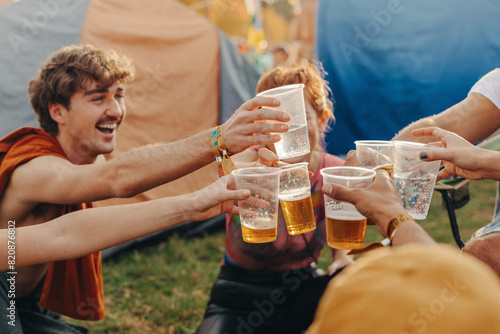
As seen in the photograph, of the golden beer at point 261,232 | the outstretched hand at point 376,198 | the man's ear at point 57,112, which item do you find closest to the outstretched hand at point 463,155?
the outstretched hand at point 376,198

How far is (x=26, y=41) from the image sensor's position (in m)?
3.76

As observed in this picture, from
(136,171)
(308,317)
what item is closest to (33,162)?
(136,171)

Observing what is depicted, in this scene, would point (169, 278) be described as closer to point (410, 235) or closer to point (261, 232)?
point (261, 232)

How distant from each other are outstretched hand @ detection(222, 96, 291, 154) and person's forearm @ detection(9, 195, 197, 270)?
330 mm

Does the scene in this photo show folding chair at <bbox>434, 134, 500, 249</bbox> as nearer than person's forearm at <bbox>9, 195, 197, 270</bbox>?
No

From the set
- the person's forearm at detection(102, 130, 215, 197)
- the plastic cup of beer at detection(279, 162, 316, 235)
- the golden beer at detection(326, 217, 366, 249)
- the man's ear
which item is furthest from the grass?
the golden beer at detection(326, 217, 366, 249)

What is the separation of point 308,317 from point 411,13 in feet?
13.2

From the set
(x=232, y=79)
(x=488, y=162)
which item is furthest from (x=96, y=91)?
(x=232, y=79)

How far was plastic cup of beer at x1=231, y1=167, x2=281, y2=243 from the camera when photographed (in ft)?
5.08

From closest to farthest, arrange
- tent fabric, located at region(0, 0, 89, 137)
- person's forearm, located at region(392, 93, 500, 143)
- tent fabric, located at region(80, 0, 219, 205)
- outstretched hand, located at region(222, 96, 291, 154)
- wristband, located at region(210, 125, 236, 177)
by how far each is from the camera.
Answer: outstretched hand, located at region(222, 96, 291, 154) → wristband, located at region(210, 125, 236, 177) → person's forearm, located at region(392, 93, 500, 143) → tent fabric, located at region(0, 0, 89, 137) → tent fabric, located at region(80, 0, 219, 205)

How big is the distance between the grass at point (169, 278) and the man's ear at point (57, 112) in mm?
1541

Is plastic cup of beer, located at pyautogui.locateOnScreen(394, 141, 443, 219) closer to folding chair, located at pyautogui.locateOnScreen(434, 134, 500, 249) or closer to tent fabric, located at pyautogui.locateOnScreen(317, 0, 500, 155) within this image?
folding chair, located at pyautogui.locateOnScreen(434, 134, 500, 249)

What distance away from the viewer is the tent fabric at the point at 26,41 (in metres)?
3.61

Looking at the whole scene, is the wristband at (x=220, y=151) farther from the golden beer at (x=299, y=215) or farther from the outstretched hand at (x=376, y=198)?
the outstretched hand at (x=376, y=198)
